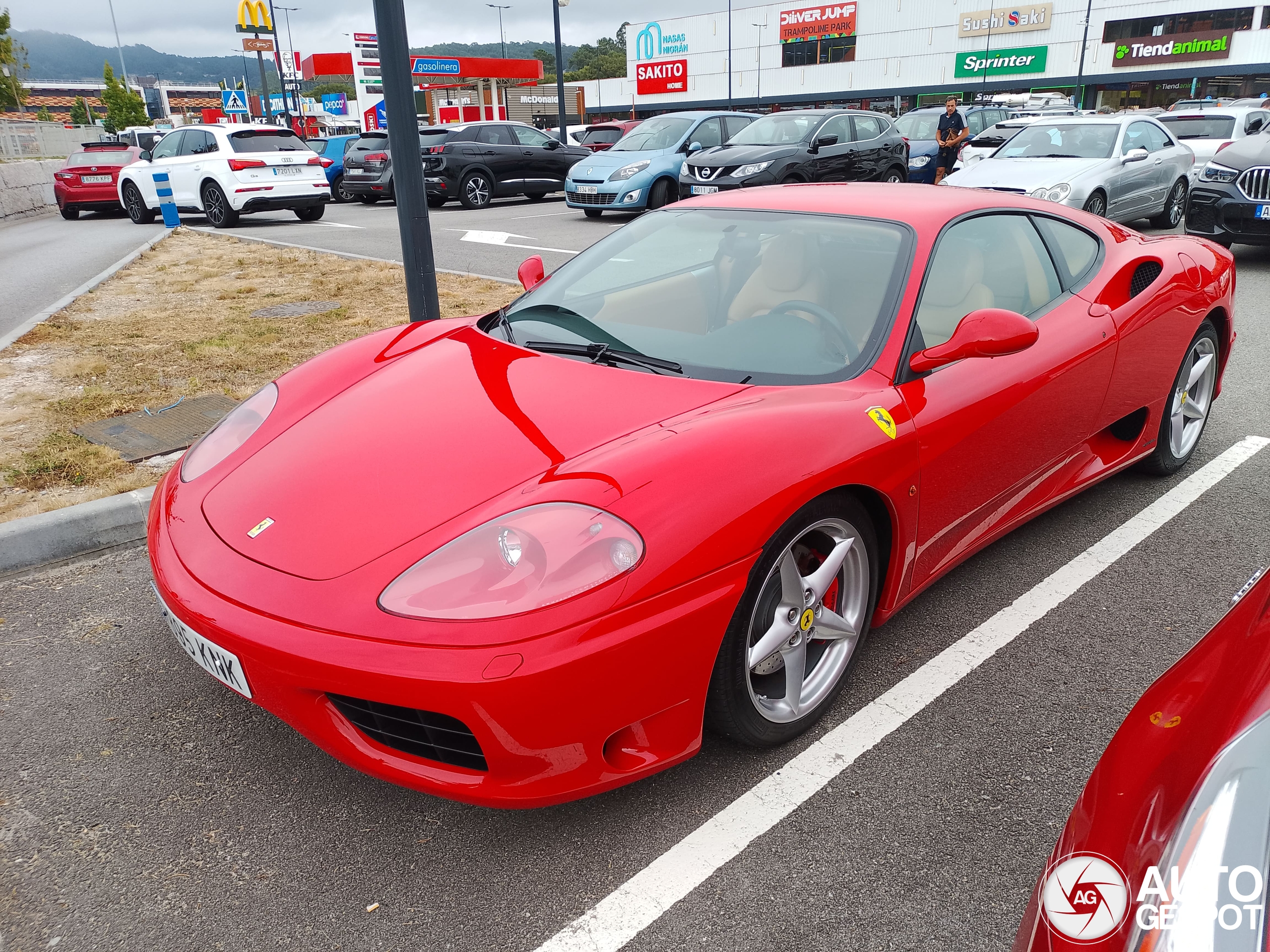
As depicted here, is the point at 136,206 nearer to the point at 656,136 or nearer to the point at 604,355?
the point at 656,136

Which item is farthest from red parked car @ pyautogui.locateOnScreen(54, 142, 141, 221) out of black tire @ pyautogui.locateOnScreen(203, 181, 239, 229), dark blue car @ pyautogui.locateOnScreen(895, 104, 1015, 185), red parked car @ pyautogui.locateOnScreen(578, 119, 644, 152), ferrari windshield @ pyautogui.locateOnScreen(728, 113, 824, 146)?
dark blue car @ pyautogui.locateOnScreen(895, 104, 1015, 185)

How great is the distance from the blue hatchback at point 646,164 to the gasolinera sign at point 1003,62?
4137cm

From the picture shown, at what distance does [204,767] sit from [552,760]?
103cm

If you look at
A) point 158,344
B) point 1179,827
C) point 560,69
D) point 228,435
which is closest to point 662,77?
point 560,69

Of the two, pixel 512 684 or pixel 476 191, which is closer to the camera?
pixel 512 684

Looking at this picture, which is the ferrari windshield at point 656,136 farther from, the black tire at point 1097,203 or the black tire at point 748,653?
the black tire at point 748,653

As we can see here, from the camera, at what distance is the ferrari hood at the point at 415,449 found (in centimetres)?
207

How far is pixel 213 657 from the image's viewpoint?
6.72ft

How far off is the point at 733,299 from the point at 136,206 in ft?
55.4

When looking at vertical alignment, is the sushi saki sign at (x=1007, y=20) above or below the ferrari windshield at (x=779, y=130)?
above

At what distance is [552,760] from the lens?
1.85 m

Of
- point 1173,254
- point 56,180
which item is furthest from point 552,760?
point 56,180

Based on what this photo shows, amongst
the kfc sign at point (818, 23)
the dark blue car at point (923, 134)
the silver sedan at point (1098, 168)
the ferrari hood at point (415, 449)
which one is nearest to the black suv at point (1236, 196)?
the silver sedan at point (1098, 168)

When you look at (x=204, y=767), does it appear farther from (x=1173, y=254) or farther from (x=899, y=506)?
(x=1173, y=254)
